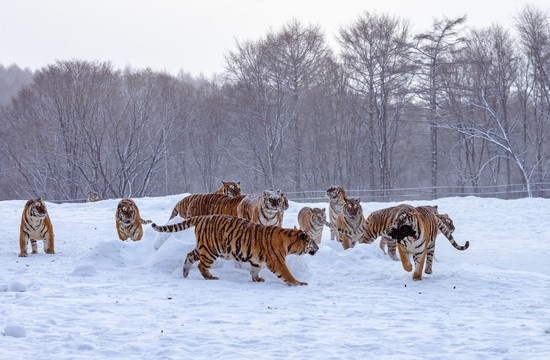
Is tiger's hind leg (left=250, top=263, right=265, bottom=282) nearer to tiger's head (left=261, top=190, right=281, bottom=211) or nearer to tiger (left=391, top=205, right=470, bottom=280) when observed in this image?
tiger's head (left=261, top=190, right=281, bottom=211)

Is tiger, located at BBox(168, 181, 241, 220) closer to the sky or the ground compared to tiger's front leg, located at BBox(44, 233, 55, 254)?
closer to the sky

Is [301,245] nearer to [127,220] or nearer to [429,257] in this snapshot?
[429,257]

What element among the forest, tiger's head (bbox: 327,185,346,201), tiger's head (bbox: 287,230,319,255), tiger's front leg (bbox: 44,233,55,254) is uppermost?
the forest

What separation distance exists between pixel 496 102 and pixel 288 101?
12308 mm

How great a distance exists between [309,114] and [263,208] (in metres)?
27.6

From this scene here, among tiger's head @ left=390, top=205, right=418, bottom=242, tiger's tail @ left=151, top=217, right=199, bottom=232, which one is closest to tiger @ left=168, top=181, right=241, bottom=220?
tiger's tail @ left=151, top=217, right=199, bottom=232

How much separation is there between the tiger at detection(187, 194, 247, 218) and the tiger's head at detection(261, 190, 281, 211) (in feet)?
3.77

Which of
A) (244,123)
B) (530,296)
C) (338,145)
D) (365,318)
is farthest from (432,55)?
(365,318)

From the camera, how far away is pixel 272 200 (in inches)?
334

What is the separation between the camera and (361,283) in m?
7.57

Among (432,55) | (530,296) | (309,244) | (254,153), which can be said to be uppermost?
(432,55)

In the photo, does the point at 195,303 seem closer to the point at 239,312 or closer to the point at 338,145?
the point at 239,312

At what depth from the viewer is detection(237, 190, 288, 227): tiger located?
8.50 metres

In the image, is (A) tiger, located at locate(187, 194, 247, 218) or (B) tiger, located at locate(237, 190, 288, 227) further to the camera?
(A) tiger, located at locate(187, 194, 247, 218)
